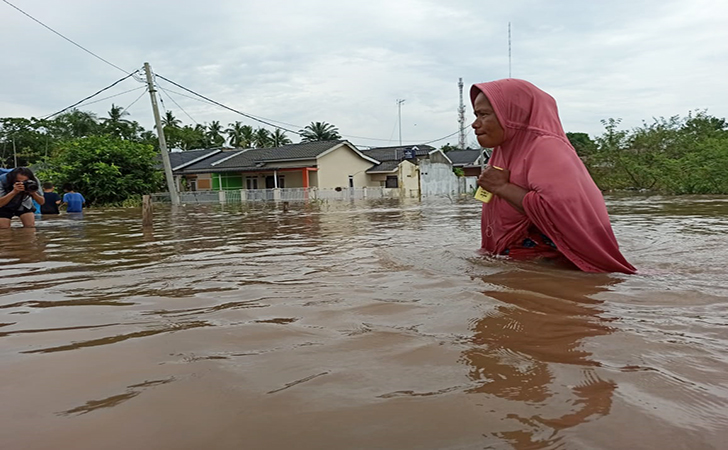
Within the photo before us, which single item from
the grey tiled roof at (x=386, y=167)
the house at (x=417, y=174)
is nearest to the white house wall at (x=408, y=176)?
the house at (x=417, y=174)

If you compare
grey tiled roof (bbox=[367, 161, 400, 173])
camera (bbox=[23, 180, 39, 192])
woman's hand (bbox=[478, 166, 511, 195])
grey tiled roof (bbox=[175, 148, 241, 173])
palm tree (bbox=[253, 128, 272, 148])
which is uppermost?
palm tree (bbox=[253, 128, 272, 148])

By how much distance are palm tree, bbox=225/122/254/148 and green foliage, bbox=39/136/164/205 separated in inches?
1337

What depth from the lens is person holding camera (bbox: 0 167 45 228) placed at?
817cm

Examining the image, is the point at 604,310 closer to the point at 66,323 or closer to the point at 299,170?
the point at 66,323

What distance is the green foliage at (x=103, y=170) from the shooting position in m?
25.6

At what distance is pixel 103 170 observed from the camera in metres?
25.5

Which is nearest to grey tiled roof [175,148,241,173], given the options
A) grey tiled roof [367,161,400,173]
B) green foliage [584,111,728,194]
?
grey tiled roof [367,161,400,173]

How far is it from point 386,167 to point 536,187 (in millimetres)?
36961

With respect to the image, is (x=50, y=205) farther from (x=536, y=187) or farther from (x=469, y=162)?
(x=469, y=162)

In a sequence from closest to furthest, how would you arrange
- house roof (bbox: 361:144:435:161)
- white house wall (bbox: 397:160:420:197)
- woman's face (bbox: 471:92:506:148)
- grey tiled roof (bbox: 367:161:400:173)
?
woman's face (bbox: 471:92:506:148) → white house wall (bbox: 397:160:420:197) → grey tiled roof (bbox: 367:161:400:173) → house roof (bbox: 361:144:435:161)

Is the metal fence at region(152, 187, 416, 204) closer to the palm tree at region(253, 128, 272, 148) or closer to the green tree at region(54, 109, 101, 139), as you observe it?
the green tree at region(54, 109, 101, 139)

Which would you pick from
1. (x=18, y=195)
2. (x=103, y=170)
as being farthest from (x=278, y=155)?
(x=18, y=195)

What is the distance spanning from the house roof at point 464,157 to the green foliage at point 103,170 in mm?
28469

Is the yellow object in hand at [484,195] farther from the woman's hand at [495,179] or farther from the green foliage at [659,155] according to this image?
the green foliage at [659,155]
